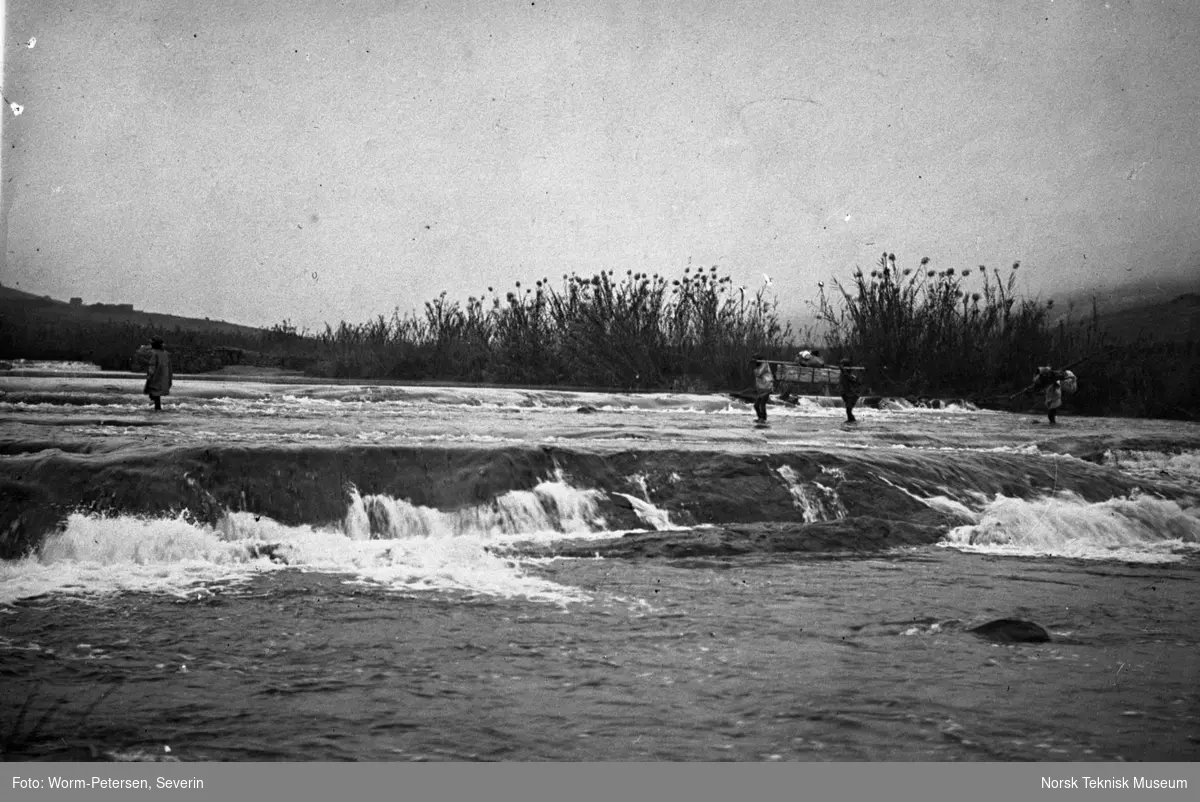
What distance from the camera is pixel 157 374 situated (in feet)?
32.2

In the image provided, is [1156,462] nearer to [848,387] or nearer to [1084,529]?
[1084,529]

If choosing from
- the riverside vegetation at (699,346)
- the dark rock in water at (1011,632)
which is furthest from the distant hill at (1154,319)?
the dark rock in water at (1011,632)

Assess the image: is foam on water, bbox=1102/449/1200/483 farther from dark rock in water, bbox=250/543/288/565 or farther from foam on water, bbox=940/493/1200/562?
dark rock in water, bbox=250/543/288/565

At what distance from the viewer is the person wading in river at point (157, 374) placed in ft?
32.1

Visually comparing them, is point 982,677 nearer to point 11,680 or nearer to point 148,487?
point 11,680

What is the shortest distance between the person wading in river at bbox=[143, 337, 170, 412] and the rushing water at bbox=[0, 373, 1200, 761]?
3.23 ft

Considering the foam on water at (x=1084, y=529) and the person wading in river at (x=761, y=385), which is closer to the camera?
the foam on water at (x=1084, y=529)

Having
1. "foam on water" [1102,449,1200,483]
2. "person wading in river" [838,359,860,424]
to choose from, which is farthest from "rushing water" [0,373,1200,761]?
"person wading in river" [838,359,860,424]

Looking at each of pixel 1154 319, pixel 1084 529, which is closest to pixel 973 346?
pixel 1154 319

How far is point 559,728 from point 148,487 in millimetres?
3430

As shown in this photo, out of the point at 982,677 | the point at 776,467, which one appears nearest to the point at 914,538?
the point at 776,467

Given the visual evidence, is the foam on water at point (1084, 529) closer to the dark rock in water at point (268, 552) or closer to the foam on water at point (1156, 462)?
the foam on water at point (1156, 462)

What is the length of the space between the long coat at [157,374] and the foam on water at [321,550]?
16.7ft

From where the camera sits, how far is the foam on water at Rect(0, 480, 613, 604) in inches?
177
